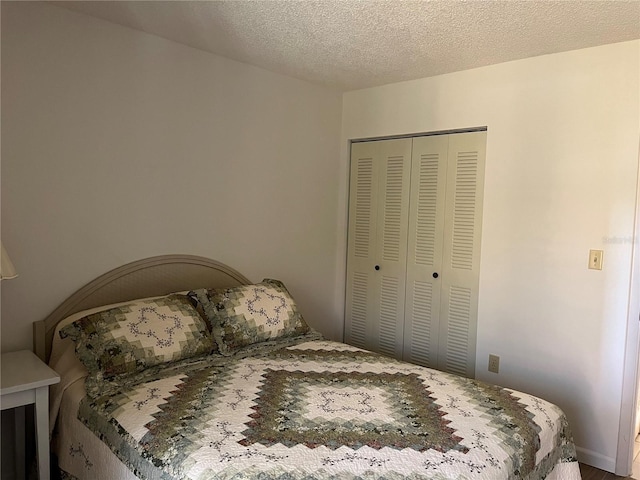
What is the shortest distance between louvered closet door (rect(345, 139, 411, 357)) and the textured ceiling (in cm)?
75

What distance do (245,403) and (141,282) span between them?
1060 millimetres

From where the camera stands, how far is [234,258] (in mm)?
3068

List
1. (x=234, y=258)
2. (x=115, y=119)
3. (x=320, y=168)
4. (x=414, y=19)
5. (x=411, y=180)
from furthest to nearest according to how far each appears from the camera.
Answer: (x=320, y=168)
(x=411, y=180)
(x=234, y=258)
(x=115, y=119)
(x=414, y=19)

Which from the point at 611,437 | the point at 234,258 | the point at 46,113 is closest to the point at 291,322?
the point at 234,258

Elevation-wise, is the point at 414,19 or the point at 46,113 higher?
the point at 414,19

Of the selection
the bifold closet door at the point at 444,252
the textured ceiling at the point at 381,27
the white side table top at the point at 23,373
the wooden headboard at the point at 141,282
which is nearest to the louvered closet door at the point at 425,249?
the bifold closet door at the point at 444,252

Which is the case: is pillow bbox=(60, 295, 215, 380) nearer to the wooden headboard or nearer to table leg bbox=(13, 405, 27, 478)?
the wooden headboard

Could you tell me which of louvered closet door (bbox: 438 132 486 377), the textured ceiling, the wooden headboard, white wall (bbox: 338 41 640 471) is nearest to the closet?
louvered closet door (bbox: 438 132 486 377)

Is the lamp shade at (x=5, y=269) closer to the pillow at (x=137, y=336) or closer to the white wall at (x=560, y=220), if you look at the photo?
the pillow at (x=137, y=336)

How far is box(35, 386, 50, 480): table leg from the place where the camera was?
188 centimetres

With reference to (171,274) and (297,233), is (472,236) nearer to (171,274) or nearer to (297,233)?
(297,233)

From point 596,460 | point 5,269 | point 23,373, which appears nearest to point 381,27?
point 5,269

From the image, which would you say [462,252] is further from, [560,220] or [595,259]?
[595,259]

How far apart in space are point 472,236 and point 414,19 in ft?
4.59
